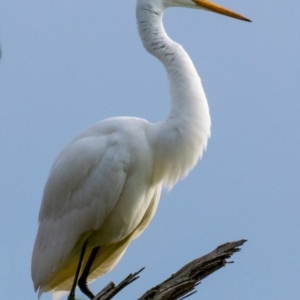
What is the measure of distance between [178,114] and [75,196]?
1.08 metres

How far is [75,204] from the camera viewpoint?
21.0 feet

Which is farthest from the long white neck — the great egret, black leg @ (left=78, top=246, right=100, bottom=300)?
black leg @ (left=78, top=246, right=100, bottom=300)

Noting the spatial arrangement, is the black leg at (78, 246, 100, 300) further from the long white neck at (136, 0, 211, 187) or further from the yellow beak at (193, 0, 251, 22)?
the yellow beak at (193, 0, 251, 22)

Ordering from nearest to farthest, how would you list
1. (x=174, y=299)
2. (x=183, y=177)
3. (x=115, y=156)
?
1. (x=174, y=299)
2. (x=115, y=156)
3. (x=183, y=177)

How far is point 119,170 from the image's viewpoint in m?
6.09

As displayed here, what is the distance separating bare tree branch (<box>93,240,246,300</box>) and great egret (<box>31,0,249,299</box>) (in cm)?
122

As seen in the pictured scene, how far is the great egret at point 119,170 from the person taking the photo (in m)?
6.16

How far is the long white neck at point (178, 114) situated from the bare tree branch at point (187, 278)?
4.27 ft

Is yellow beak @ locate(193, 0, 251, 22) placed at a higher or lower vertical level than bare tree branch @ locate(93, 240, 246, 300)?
higher

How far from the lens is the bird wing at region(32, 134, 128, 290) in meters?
6.13

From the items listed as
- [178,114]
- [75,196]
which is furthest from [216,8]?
[75,196]

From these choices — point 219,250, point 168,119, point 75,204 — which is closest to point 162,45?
point 168,119

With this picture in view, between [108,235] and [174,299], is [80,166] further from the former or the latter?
[174,299]

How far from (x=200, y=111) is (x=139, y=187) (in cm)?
77
